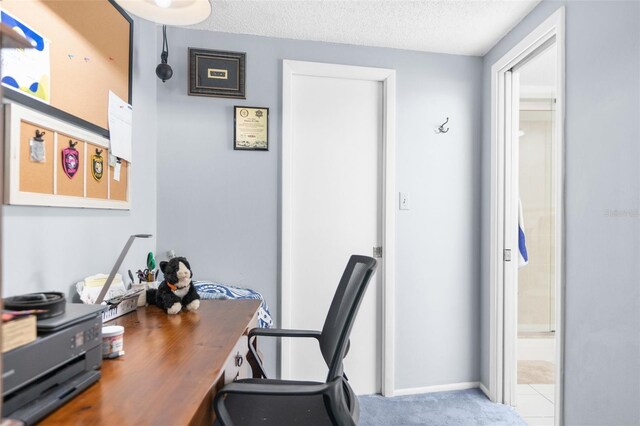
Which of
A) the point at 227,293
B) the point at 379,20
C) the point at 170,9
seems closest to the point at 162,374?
the point at 227,293

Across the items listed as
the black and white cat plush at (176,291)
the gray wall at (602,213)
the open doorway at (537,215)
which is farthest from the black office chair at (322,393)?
the open doorway at (537,215)

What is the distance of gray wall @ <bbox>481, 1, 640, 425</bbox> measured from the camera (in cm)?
150

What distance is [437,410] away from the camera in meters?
2.40

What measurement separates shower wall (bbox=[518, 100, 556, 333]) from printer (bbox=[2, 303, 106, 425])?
4.03 meters

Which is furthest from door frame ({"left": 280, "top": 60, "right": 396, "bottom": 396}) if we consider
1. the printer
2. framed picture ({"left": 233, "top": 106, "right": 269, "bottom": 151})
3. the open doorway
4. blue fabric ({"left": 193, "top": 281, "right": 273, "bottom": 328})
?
the open doorway

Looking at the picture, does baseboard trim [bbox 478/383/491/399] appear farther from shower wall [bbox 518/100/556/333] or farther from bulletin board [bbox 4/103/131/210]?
bulletin board [bbox 4/103/131/210]

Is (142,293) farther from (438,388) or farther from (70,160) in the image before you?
(438,388)

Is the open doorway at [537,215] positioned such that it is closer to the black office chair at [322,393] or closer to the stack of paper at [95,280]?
the black office chair at [322,393]

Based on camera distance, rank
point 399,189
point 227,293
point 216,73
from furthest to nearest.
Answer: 1. point 399,189
2. point 216,73
3. point 227,293

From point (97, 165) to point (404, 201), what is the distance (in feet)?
6.14

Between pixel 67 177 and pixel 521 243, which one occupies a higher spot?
pixel 67 177

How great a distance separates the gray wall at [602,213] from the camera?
150 centimetres

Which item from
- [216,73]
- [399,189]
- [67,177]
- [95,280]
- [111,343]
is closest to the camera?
[111,343]

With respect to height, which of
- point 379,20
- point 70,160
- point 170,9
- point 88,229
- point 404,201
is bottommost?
point 88,229
